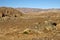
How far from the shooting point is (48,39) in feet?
38.8

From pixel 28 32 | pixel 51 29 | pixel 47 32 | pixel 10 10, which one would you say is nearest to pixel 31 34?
pixel 28 32

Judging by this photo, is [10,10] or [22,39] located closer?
[22,39]

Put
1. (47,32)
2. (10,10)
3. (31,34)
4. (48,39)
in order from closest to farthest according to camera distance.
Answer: (48,39)
(31,34)
(47,32)
(10,10)

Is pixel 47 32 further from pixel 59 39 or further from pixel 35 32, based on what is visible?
pixel 59 39

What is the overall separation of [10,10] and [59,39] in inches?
1550

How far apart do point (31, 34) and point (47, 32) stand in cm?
210

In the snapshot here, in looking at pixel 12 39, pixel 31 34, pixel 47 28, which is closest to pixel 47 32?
pixel 47 28

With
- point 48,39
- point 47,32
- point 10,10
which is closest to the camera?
point 48,39

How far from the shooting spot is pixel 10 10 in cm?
4991

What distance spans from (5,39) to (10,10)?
38215mm

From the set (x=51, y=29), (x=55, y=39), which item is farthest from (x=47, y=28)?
(x=55, y=39)

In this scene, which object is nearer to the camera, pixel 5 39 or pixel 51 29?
pixel 5 39

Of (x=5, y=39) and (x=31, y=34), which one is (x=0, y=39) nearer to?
(x=5, y=39)

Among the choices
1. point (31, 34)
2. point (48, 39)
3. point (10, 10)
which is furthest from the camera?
point (10, 10)
